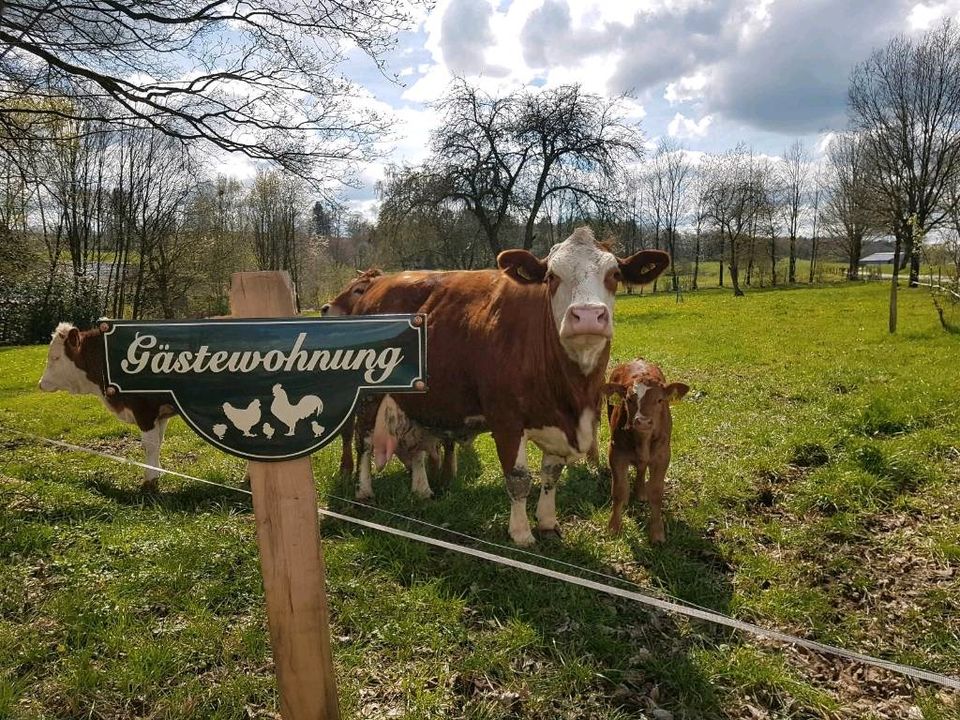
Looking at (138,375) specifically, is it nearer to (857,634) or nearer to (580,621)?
(580,621)

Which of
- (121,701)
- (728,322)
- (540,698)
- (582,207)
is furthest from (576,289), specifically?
(582,207)

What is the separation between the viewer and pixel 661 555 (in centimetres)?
419

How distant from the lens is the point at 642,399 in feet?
13.9

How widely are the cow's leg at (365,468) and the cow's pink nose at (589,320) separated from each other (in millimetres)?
2866

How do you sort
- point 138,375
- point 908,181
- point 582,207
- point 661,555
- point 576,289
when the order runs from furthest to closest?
1. point 908,181
2. point 582,207
3. point 661,555
4. point 576,289
5. point 138,375

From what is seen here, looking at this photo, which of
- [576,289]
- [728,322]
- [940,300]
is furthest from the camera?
[728,322]

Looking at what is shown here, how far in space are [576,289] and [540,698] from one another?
2.34 meters

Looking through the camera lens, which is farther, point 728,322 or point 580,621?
point 728,322

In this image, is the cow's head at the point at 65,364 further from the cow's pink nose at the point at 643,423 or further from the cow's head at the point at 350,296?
the cow's pink nose at the point at 643,423

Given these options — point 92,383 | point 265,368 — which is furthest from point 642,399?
point 92,383

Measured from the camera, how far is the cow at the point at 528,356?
3.78 meters

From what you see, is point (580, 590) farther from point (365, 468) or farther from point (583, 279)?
point (365, 468)

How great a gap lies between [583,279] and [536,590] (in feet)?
6.74

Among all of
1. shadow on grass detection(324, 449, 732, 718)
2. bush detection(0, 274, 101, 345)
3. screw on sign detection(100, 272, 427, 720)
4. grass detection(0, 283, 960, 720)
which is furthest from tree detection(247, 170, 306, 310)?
screw on sign detection(100, 272, 427, 720)
